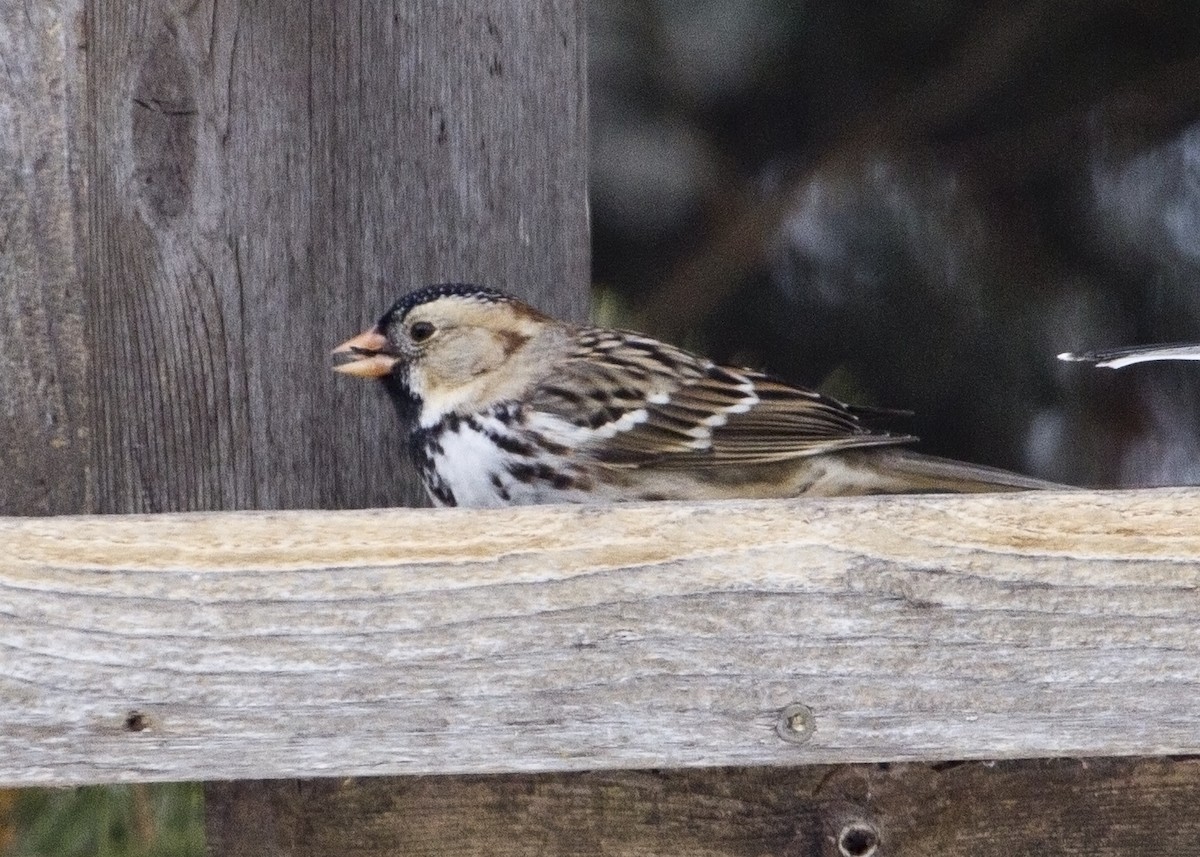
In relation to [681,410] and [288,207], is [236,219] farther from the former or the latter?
[681,410]

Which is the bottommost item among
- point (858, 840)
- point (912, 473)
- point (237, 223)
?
point (858, 840)

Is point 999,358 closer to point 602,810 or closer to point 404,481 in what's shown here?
point 404,481

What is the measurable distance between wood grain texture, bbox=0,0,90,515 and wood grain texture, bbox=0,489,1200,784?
26 cm

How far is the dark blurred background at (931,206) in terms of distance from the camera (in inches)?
113

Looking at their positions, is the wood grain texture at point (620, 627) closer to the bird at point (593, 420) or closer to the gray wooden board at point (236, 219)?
the gray wooden board at point (236, 219)

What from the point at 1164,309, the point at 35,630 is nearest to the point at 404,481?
the point at 35,630

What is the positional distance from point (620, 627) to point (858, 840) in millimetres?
311

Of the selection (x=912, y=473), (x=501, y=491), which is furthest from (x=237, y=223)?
(x=912, y=473)

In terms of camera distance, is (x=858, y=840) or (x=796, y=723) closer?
(x=796, y=723)

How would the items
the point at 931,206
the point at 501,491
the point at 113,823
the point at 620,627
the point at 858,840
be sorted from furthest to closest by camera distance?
1. the point at 931,206
2. the point at 113,823
3. the point at 501,491
4. the point at 858,840
5. the point at 620,627

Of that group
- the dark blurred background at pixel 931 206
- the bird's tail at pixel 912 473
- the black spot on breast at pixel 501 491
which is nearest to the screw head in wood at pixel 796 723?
the black spot on breast at pixel 501 491

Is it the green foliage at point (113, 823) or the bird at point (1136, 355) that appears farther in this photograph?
the green foliage at point (113, 823)

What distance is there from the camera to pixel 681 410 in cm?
221

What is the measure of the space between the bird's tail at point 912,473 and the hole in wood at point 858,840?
70 cm
